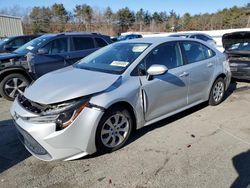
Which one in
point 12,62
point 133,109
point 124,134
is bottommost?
point 124,134

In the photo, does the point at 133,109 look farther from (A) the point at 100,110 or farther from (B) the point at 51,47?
(B) the point at 51,47

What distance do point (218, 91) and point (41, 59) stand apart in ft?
14.8

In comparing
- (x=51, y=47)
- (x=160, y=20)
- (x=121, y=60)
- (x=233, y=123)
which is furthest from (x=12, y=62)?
(x=160, y=20)

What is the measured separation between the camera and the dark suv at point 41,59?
6.43m

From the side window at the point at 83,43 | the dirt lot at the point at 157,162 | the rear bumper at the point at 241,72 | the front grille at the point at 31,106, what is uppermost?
the side window at the point at 83,43

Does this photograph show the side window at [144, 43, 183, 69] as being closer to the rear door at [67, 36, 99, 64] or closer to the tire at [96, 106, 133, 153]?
the tire at [96, 106, 133, 153]

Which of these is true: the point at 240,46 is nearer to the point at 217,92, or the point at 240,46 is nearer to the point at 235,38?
the point at 235,38

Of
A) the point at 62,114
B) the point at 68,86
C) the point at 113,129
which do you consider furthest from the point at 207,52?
the point at 62,114

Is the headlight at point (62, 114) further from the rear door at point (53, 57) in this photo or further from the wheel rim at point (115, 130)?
the rear door at point (53, 57)

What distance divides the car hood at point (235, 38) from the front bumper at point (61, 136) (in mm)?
5644

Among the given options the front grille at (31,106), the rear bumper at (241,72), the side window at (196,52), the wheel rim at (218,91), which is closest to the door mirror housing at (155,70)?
the side window at (196,52)

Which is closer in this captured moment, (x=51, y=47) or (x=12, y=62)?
(x=12, y=62)

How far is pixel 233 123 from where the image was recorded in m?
4.71

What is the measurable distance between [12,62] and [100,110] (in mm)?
4129
